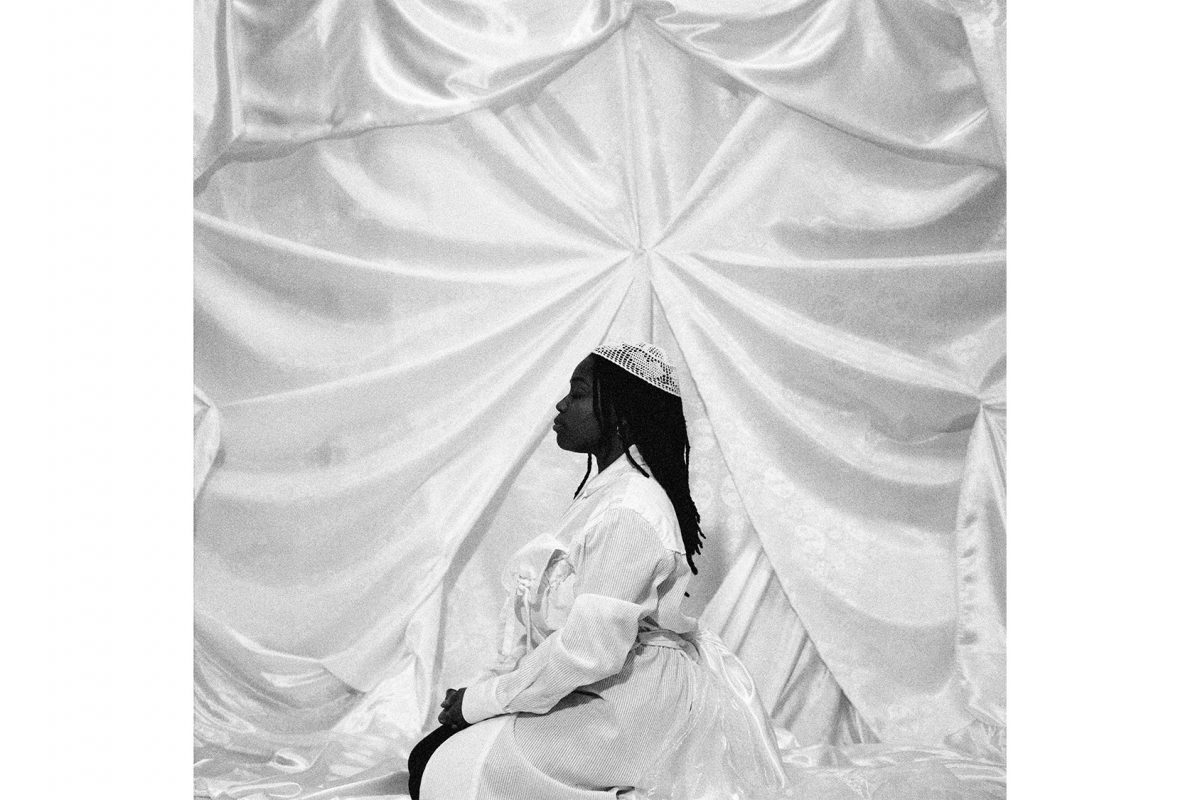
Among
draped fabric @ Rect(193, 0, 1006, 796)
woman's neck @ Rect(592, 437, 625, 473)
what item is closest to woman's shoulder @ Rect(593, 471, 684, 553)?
woman's neck @ Rect(592, 437, 625, 473)

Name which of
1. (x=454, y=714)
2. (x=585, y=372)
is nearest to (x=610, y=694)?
(x=454, y=714)

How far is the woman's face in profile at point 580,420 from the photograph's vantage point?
2.51 m

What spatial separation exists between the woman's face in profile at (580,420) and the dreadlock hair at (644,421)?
0.01 meters

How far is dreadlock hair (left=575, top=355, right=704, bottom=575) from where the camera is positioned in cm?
249

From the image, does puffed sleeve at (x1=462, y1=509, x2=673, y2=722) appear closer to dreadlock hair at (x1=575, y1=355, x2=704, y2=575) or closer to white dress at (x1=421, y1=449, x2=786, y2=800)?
white dress at (x1=421, y1=449, x2=786, y2=800)

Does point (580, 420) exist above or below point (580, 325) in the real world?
below

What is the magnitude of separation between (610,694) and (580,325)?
3.68 feet

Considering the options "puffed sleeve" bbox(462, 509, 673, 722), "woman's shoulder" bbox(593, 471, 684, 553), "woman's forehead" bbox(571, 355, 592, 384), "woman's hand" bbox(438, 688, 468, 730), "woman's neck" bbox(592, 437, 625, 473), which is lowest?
"woman's hand" bbox(438, 688, 468, 730)

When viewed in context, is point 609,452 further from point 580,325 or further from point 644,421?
point 580,325

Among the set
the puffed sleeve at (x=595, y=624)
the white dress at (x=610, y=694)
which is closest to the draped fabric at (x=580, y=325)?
the white dress at (x=610, y=694)

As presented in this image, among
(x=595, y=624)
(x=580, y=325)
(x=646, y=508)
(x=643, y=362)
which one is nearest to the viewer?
(x=595, y=624)

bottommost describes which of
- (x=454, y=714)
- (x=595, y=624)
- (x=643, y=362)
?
(x=454, y=714)

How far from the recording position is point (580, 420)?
99.0 inches

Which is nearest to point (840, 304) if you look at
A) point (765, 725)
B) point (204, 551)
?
point (765, 725)
